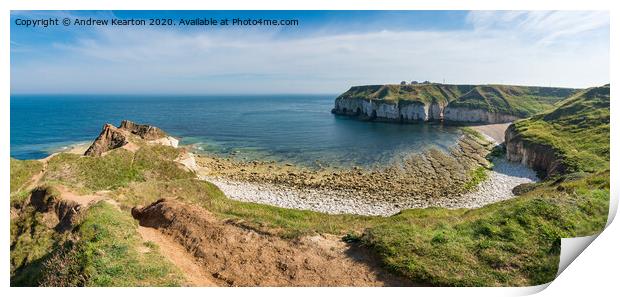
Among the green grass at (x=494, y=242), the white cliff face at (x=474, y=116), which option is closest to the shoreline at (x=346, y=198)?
the green grass at (x=494, y=242)

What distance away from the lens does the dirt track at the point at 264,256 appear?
13.9 m

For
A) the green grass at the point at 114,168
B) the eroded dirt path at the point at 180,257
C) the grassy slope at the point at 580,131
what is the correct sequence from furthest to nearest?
the grassy slope at the point at 580,131, the green grass at the point at 114,168, the eroded dirt path at the point at 180,257

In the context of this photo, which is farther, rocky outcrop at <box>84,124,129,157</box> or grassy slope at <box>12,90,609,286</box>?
rocky outcrop at <box>84,124,129,157</box>

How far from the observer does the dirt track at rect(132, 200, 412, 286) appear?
13.9 metres

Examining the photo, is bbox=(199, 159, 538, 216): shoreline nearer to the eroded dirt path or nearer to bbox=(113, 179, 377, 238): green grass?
bbox=(113, 179, 377, 238): green grass

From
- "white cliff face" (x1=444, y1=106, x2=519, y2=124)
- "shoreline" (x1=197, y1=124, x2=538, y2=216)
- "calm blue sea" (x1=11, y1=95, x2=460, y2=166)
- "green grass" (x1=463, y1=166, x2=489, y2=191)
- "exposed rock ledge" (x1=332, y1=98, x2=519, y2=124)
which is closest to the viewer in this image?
"shoreline" (x1=197, y1=124, x2=538, y2=216)

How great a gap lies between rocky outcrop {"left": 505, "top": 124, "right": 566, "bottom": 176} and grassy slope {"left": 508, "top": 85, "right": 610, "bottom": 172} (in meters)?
0.76

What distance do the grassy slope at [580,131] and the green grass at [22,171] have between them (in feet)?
173

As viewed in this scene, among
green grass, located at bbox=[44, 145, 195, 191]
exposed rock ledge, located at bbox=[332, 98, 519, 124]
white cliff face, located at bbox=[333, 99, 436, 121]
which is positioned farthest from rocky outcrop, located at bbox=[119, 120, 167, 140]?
white cliff face, located at bbox=[333, 99, 436, 121]

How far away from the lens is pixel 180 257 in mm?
15211

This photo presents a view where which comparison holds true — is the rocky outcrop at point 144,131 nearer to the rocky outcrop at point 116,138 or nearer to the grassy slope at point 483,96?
the rocky outcrop at point 116,138

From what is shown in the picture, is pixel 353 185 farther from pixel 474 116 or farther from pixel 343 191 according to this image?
pixel 474 116

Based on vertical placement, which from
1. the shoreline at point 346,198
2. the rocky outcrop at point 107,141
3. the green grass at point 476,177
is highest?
the rocky outcrop at point 107,141
